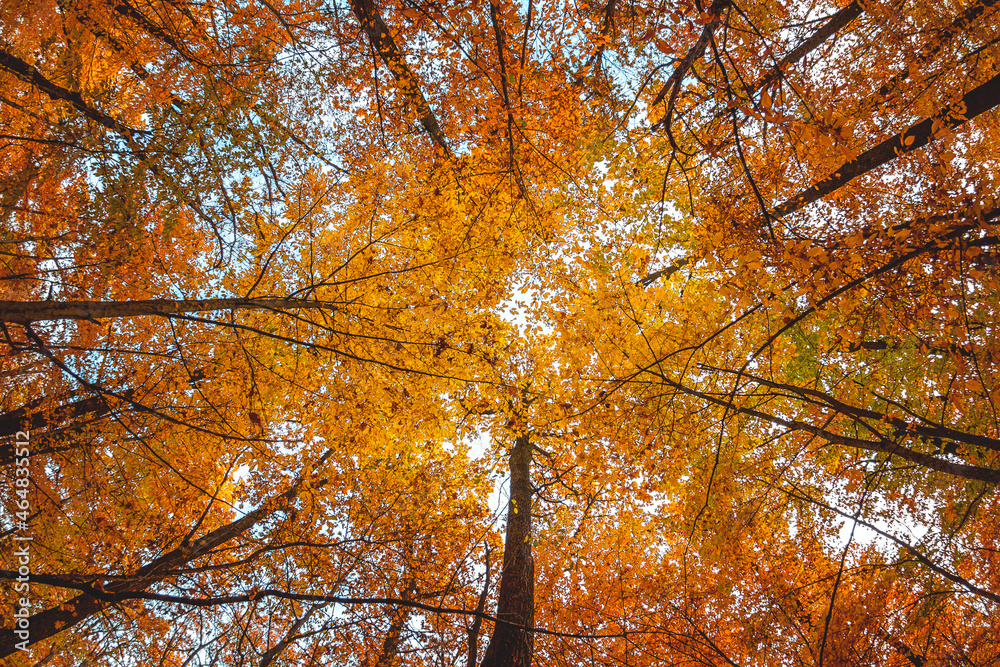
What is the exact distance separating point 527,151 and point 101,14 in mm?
4913

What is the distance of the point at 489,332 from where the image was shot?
816cm

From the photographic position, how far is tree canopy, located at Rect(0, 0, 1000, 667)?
3.89 meters

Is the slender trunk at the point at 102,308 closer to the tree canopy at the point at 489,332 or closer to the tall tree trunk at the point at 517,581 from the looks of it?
the tree canopy at the point at 489,332

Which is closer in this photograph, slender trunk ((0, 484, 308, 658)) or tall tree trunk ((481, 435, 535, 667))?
slender trunk ((0, 484, 308, 658))

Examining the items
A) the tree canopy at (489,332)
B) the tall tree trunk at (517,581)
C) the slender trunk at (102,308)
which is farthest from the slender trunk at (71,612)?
the tall tree trunk at (517,581)

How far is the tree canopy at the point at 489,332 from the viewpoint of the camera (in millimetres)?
3891

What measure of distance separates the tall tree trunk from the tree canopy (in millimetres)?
59

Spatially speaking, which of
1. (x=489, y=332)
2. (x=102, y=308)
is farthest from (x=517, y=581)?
(x=102, y=308)

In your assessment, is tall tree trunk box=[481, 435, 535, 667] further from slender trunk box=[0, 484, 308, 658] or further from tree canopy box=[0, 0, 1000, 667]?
slender trunk box=[0, 484, 308, 658]
